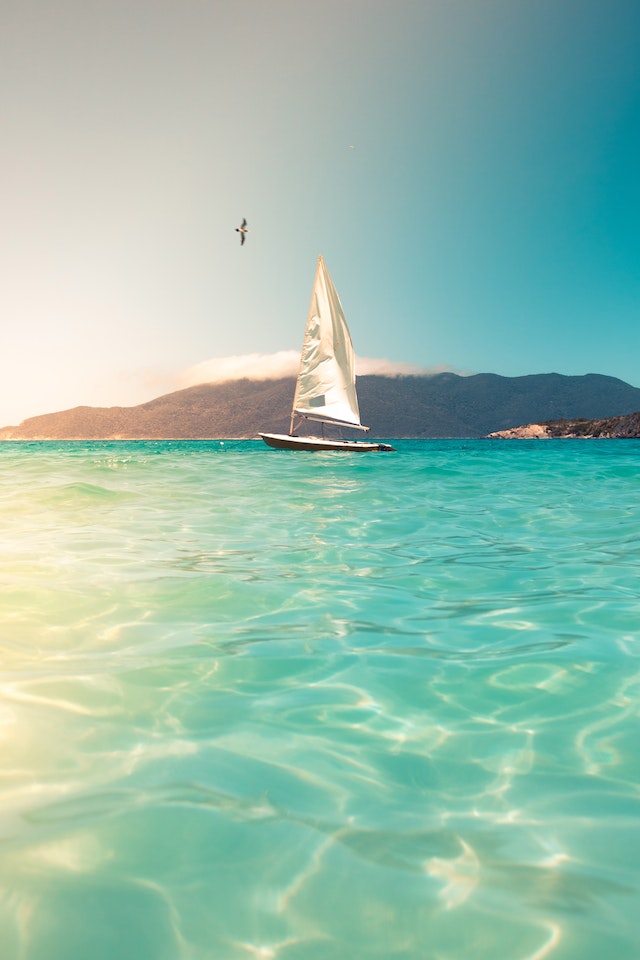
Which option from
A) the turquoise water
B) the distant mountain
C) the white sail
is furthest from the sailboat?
the distant mountain

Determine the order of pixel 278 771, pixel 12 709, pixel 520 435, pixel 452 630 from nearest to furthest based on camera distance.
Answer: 1. pixel 278 771
2. pixel 12 709
3. pixel 452 630
4. pixel 520 435

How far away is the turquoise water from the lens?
198cm

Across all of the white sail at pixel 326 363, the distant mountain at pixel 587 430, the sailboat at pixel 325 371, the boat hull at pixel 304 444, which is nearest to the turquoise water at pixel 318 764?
the sailboat at pixel 325 371

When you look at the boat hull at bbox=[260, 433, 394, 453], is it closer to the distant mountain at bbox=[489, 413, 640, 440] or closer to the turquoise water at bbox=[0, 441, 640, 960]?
the turquoise water at bbox=[0, 441, 640, 960]

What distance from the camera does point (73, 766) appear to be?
2.86 metres

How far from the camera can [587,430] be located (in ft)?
554

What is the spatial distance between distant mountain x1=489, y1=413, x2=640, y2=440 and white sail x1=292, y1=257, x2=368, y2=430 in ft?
377

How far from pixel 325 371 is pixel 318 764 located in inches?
1725

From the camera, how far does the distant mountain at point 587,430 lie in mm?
148500

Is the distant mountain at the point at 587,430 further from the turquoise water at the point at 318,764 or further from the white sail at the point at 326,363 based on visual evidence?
the turquoise water at the point at 318,764

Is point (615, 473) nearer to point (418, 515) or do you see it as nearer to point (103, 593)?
point (418, 515)

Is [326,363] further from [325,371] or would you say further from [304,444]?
[304,444]

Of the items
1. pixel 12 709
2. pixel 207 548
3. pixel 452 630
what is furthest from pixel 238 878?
pixel 207 548

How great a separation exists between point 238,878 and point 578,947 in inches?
44.4
